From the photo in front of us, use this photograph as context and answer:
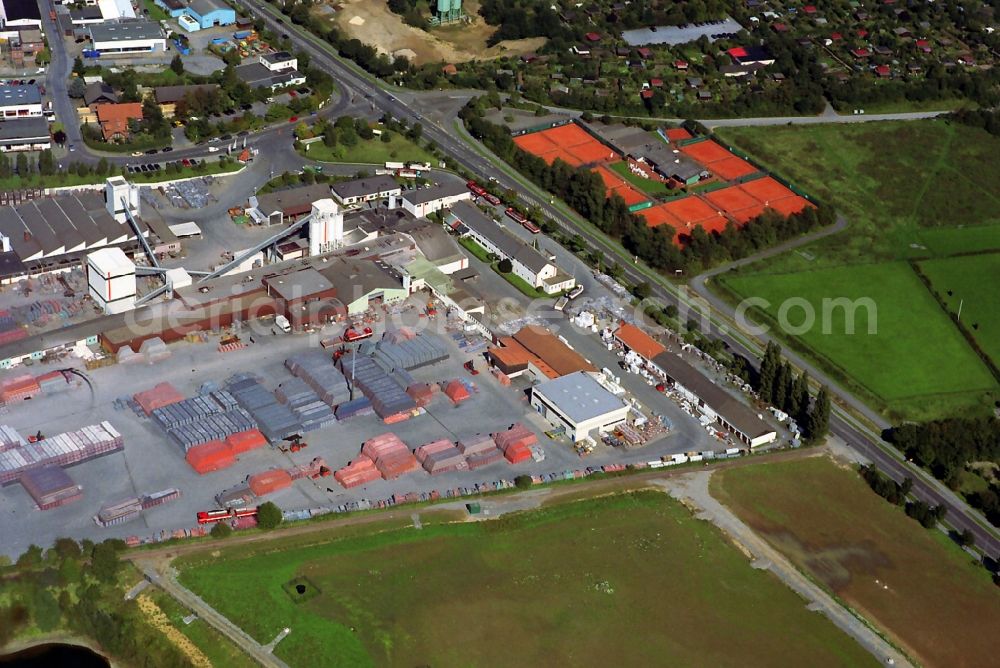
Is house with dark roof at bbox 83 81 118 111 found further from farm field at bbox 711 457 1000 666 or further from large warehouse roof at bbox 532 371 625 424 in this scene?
farm field at bbox 711 457 1000 666

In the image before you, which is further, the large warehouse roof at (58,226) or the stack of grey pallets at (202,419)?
the large warehouse roof at (58,226)

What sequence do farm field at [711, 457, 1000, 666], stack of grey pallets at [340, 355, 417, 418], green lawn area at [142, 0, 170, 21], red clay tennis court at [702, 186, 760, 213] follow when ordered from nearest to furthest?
farm field at [711, 457, 1000, 666] → stack of grey pallets at [340, 355, 417, 418] → red clay tennis court at [702, 186, 760, 213] → green lawn area at [142, 0, 170, 21]

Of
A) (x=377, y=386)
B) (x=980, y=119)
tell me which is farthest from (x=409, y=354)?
(x=980, y=119)

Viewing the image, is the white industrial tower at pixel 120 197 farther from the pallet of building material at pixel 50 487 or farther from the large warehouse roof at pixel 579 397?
the large warehouse roof at pixel 579 397

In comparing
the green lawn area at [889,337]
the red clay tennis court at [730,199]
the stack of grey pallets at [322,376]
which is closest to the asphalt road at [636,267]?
the green lawn area at [889,337]

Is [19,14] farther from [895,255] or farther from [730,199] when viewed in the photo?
[895,255]

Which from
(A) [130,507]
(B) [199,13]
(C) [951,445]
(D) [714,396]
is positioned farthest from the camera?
(B) [199,13]

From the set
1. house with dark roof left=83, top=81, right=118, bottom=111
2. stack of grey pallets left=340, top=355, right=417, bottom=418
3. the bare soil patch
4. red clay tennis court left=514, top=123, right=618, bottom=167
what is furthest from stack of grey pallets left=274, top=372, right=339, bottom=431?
the bare soil patch
